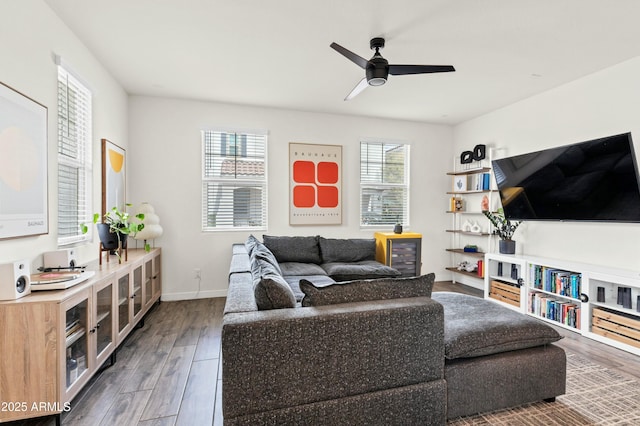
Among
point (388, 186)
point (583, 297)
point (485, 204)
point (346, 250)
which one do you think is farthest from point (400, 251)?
point (583, 297)

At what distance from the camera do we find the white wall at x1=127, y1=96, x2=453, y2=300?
4.18 metres

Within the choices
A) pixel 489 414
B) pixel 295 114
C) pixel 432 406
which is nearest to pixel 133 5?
pixel 295 114

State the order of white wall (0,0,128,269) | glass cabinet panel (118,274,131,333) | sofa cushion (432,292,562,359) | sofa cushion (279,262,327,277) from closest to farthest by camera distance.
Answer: sofa cushion (432,292,562,359) → white wall (0,0,128,269) → glass cabinet panel (118,274,131,333) → sofa cushion (279,262,327,277)

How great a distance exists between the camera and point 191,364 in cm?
250

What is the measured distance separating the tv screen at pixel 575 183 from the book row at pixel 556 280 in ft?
2.02

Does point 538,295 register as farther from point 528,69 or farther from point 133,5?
point 133,5

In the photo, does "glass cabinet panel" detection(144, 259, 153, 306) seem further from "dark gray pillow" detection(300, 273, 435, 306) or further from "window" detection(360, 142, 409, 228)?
"window" detection(360, 142, 409, 228)

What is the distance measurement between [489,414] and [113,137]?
434 cm

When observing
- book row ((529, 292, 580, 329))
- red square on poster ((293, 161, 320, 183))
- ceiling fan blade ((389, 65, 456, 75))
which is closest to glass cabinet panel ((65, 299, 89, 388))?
ceiling fan blade ((389, 65, 456, 75))

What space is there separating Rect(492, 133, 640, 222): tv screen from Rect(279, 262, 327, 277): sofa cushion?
106 inches

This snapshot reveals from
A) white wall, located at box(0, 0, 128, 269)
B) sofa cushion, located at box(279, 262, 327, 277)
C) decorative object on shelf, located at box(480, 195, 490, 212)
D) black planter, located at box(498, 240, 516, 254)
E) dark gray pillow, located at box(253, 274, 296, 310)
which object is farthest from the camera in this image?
decorative object on shelf, located at box(480, 195, 490, 212)

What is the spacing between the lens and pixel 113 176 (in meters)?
3.47

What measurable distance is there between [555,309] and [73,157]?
16.7ft

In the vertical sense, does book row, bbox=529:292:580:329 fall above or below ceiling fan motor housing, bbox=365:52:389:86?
below
